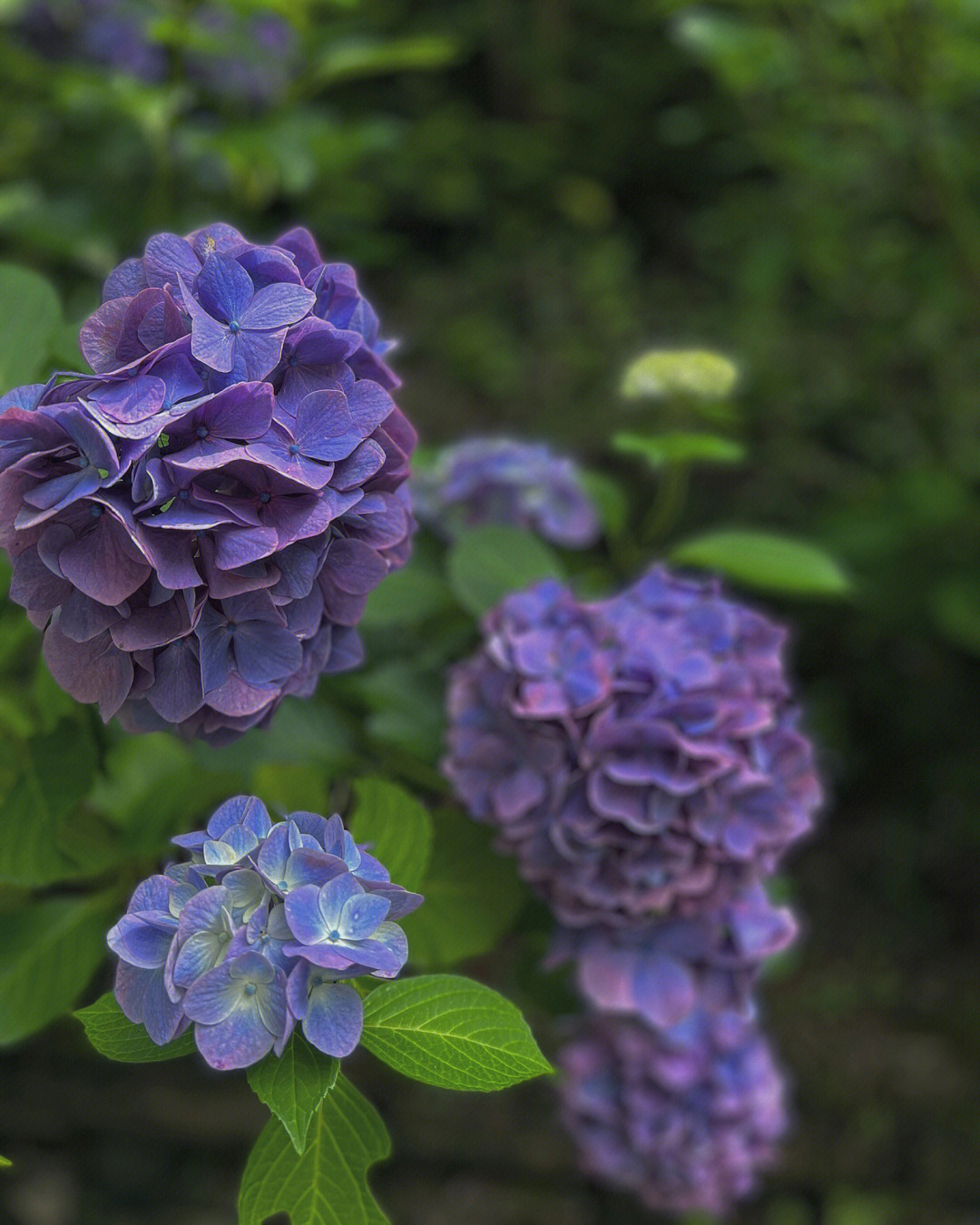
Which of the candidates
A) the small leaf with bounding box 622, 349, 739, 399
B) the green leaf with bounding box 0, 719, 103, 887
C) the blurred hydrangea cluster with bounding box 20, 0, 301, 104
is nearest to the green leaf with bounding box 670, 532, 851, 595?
the small leaf with bounding box 622, 349, 739, 399

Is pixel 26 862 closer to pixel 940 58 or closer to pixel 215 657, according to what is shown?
pixel 215 657

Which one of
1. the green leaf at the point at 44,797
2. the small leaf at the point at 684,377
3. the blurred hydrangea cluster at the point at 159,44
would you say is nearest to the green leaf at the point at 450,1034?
the green leaf at the point at 44,797

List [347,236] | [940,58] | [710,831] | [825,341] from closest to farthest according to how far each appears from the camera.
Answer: [710,831]
[940,58]
[347,236]
[825,341]

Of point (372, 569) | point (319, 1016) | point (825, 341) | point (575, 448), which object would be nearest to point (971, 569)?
point (825, 341)

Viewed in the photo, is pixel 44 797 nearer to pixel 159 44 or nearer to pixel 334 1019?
pixel 334 1019

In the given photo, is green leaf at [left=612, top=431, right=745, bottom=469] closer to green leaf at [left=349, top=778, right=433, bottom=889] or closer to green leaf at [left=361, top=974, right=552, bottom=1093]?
green leaf at [left=349, top=778, right=433, bottom=889]
